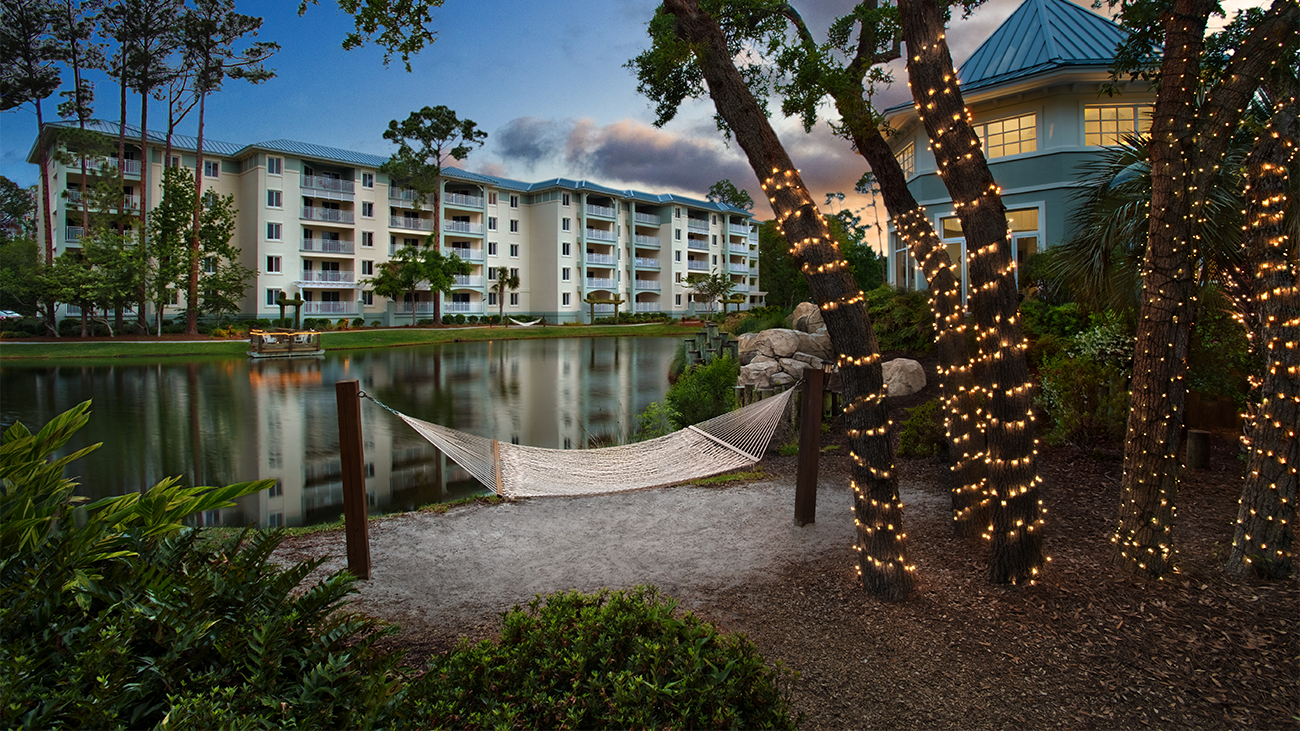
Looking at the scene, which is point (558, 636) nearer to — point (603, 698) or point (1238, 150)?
point (603, 698)

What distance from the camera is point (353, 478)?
3.58 meters

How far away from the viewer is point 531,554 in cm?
406

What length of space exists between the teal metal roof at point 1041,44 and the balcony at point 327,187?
2950 cm

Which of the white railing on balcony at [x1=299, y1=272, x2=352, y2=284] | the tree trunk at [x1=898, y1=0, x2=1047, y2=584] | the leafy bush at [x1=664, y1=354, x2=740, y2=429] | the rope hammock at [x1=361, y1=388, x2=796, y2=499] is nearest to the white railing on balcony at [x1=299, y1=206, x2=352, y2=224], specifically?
the white railing on balcony at [x1=299, y1=272, x2=352, y2=284]

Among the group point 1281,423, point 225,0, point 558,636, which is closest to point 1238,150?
point 1281,423

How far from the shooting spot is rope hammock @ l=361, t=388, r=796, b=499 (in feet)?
16.3

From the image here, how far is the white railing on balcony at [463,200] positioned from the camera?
1513 inches

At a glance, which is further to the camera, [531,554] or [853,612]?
[531,554]

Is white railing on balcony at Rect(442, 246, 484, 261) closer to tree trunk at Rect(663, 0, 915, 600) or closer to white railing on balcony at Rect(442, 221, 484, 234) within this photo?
white railing on balcony at Rect(442, 221, 484, 234)

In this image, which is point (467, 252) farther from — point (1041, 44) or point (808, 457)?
point (808, 457)

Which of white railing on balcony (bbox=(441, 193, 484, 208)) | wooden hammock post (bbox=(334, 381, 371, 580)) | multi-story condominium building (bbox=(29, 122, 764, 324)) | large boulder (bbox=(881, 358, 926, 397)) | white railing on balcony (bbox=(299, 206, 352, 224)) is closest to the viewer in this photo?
wooden hammock post (bbox=(334, 381, 371, 580))

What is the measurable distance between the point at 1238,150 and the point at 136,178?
37055 millimetres

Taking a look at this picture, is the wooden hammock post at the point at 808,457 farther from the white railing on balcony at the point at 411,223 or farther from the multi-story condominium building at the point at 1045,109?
the white railing on balcony at the point at 411,223

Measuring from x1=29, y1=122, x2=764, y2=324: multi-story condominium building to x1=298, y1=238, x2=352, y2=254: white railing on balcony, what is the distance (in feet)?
0.17
